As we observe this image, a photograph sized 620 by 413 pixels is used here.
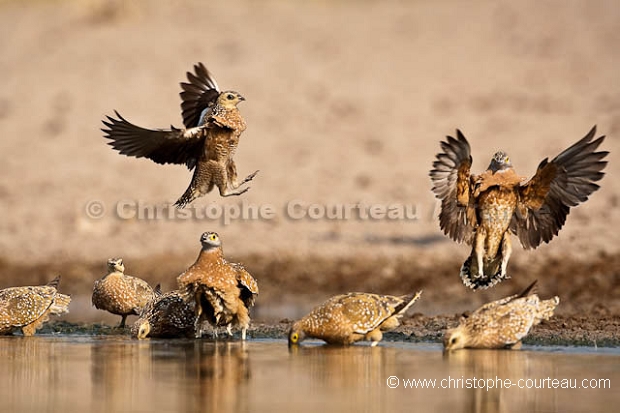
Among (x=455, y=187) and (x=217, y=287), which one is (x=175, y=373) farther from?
(x=455, y=187)

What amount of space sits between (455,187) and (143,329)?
3550mm

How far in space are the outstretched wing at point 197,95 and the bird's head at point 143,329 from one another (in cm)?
308

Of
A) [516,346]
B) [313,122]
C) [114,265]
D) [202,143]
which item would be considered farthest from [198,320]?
[313,122]

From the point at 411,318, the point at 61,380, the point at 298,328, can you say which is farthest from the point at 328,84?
the point at 61,380

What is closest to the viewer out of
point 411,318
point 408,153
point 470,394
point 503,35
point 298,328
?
point 470,394

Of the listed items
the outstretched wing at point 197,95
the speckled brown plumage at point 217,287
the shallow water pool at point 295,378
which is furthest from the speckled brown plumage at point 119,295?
the outstretched wing at point 197,95

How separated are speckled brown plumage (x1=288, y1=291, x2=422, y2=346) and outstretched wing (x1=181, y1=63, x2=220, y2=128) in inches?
152

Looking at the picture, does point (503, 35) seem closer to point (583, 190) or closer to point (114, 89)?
point (114, 89)

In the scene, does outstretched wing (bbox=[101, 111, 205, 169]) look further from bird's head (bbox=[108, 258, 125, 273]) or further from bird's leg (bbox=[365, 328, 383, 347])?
bird's leg (bbox=[365, 328, 383, 347])

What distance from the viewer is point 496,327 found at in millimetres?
10609

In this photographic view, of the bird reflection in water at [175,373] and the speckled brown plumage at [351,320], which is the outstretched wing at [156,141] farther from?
the speckled brown plumage at [351,320]

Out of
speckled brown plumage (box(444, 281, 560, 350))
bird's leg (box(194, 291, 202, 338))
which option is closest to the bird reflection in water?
bird's leg (box(194, 291, 202, 338))

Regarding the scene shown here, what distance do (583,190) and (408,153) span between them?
10.3 meters

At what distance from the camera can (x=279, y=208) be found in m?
20.3
